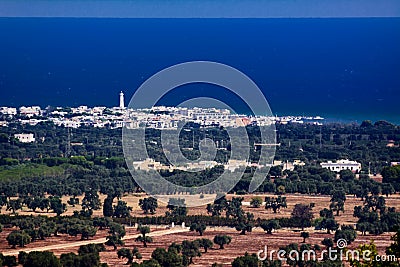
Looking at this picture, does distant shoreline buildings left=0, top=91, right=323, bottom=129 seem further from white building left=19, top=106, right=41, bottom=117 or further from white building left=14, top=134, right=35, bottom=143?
white building left=14, top=134, right=35, bottom=143

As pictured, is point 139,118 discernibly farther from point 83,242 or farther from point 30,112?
point 83,242

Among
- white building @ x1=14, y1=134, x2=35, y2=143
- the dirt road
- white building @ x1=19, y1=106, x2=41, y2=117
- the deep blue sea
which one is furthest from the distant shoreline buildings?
the dirt road

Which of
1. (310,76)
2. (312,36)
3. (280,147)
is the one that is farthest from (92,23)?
(280,147)

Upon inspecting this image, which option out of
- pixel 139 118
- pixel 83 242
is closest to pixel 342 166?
pixel 139 118

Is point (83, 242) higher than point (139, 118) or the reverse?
the reverse

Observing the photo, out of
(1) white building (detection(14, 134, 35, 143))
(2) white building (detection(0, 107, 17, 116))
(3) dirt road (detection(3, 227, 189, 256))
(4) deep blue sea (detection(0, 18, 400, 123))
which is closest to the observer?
(3) dirt road (detection(3, 227, 189, 256))

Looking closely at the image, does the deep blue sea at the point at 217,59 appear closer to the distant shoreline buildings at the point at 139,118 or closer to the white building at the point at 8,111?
the white building at the point at 8,111
